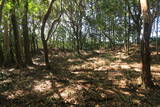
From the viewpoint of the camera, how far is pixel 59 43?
145 feet

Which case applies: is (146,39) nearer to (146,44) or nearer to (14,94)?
(146,44)

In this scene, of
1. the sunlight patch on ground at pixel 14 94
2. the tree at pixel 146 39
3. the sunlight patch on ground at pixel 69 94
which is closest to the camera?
the sunlight patch on ground at pixel 69 94

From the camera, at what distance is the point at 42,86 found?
8.08 meters

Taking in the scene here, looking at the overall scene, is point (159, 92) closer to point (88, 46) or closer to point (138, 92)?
point (138, 92)

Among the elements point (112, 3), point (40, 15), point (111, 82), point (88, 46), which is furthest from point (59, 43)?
point (111, 82)

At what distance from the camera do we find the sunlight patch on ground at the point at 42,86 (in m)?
7.68

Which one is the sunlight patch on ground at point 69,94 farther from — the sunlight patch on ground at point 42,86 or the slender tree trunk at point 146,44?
the slender tree trunk at point 146,44

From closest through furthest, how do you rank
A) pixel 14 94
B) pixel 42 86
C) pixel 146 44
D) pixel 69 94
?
pixel 146 44
pixel 69 94
pixel 14 94
pixel 42 86

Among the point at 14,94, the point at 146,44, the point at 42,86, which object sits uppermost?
the point at 146,44

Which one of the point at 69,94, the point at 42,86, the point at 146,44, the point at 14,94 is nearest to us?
the point at 146,44

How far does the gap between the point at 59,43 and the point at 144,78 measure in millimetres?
38418

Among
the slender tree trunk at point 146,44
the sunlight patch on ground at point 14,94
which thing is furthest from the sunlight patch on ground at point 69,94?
the slender tree trunk at point 146,44

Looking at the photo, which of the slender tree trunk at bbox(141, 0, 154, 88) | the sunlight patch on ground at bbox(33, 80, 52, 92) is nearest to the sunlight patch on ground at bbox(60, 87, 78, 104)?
the sunlight patch on ground at bbox(33, 80, 52, 92)

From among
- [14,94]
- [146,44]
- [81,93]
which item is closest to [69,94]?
[81,93]
